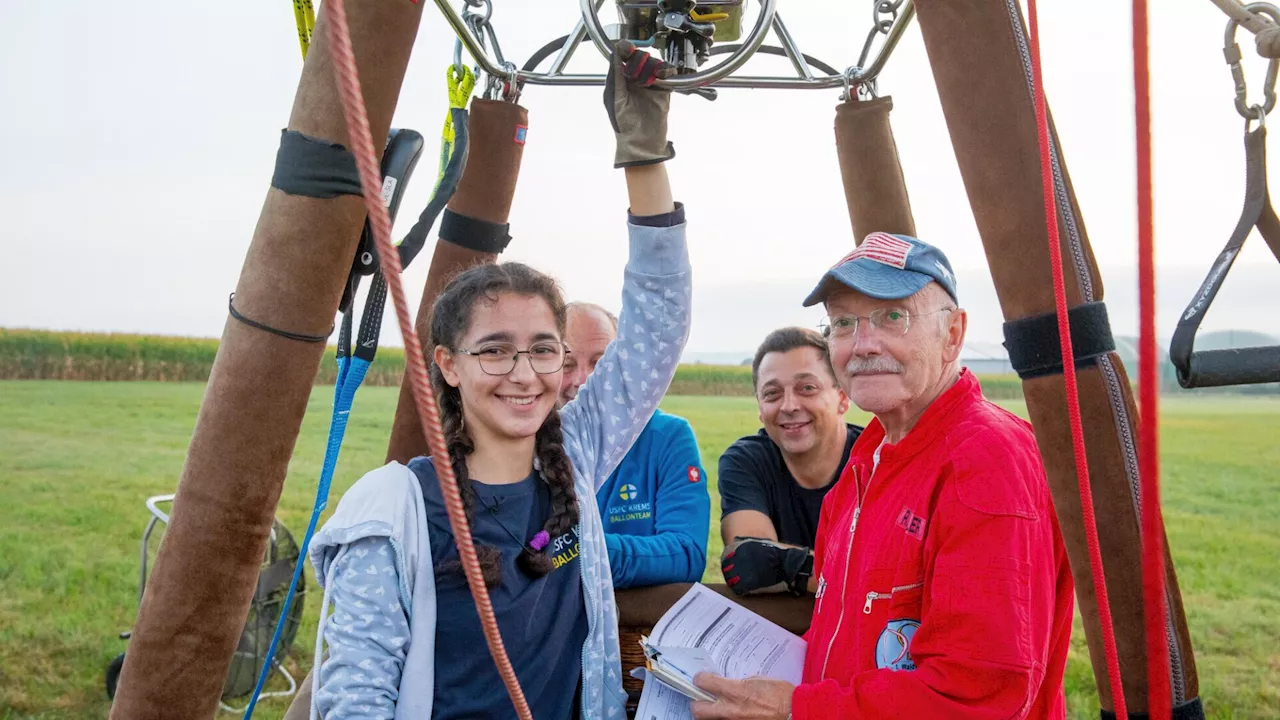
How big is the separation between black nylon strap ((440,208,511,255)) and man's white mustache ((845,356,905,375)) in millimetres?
1052

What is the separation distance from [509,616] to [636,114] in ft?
2.35

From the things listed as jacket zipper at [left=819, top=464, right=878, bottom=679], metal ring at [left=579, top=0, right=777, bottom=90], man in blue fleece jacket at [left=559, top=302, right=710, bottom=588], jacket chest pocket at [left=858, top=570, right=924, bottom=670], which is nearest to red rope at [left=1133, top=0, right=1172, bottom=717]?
jacket chest pocket at [left=858, top=570, right=924, bottom=670]

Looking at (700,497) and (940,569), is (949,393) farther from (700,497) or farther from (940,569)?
(700,497)

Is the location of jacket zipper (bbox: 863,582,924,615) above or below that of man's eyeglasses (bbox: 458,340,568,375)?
below

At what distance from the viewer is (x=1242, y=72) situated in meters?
1.05

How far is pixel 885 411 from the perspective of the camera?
128 cm

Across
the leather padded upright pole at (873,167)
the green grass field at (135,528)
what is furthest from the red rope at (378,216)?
the green grass field at (135,528)

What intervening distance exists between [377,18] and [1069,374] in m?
0.96

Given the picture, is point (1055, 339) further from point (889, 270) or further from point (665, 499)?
point (665, 499)

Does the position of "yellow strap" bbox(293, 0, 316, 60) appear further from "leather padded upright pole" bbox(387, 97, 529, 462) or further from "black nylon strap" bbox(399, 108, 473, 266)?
"leather padded upright pole" bbox(387, 97, 529, 462)

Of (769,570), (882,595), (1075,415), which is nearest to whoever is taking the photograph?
(1075,415)

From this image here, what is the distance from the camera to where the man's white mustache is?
127cm

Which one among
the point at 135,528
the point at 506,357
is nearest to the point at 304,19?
the point at 506,357

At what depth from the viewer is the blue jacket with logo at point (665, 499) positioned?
1.85m
